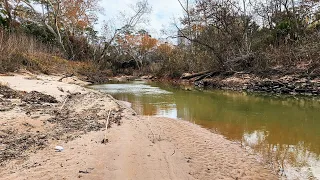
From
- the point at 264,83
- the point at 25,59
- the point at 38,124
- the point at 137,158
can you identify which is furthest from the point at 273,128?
the point at 25,59

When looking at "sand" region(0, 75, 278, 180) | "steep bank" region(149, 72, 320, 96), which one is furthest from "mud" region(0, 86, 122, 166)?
"steep bank" region(149, 72, 320, 96)

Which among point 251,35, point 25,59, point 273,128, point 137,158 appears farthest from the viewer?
point 251,35

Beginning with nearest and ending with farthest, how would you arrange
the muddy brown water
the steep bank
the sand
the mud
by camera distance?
the sand → the mud → the muddy brown water → the steep bank

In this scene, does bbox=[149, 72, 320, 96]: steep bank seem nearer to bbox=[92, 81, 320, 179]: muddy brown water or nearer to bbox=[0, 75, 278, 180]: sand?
bbox=[92, 81, 320, 179]: muddy brown water

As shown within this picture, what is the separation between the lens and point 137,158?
4.25 meters

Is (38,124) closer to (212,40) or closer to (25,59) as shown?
(25,59)

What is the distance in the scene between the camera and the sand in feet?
11.6

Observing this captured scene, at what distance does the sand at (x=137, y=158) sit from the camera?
354 cm

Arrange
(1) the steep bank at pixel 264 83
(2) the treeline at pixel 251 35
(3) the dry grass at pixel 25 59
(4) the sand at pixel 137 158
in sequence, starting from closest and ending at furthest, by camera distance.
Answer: (4) the sand at pixel 137 158, (3) the dry grass at pixel 25 59, (1) the steep bank at pixel 264 83, (2) the treeline at pixel 251 35

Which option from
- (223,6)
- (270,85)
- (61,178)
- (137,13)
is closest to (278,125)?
(61,178)

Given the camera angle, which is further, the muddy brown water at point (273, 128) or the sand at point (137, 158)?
the muddy brown water at point (273, 128)

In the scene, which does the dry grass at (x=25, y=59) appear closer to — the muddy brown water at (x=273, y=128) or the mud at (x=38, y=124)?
the mud at (x=38, y=124)

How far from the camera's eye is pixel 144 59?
53219 mm

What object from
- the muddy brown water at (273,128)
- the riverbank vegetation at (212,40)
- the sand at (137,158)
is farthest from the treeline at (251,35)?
the sand at (137,158)
